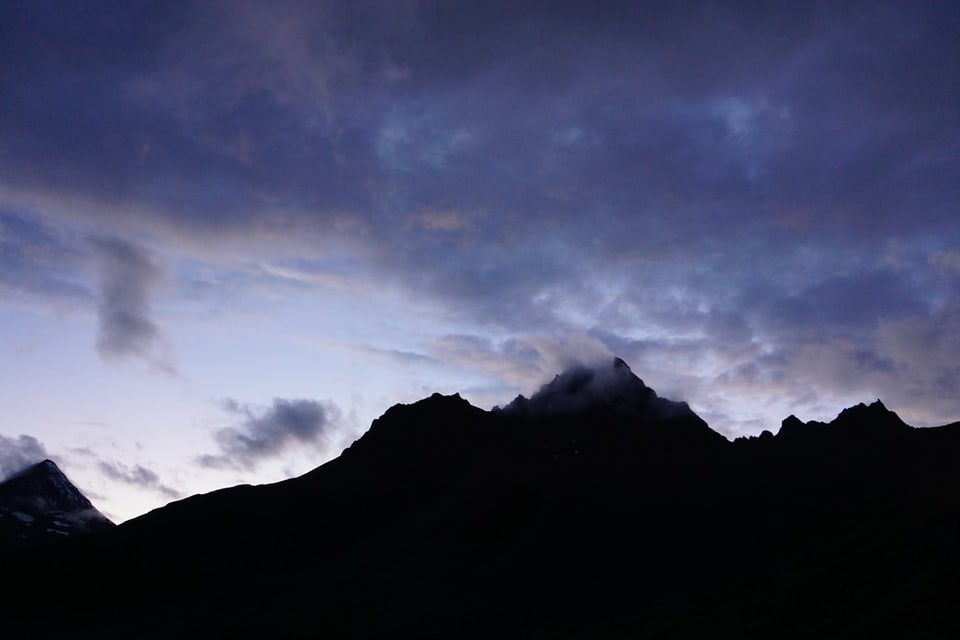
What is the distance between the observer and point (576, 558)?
499 ft

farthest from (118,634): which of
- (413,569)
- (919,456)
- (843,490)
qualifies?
(919,456)

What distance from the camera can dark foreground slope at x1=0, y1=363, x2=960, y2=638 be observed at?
366 ft

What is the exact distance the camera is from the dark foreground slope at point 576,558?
11165cm

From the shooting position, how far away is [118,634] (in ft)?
488

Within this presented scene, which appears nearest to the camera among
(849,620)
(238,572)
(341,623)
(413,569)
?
(849,620)

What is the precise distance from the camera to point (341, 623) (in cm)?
13900

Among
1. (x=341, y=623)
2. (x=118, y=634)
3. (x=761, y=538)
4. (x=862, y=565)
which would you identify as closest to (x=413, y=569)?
(x=341, y=623)

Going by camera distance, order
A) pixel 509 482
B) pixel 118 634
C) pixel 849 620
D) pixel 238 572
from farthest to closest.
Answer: pixel 509 482 < pixel 238 572 < pixel 118 634 < pixel 849 620

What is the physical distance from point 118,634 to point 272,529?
45703 mm

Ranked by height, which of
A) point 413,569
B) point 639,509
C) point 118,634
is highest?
point 639,509

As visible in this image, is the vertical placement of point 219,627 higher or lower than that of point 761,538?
lower

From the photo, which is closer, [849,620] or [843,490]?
[849,620]

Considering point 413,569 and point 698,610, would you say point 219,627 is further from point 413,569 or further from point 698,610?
point 698,610

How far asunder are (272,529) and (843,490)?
→ 123 metres
